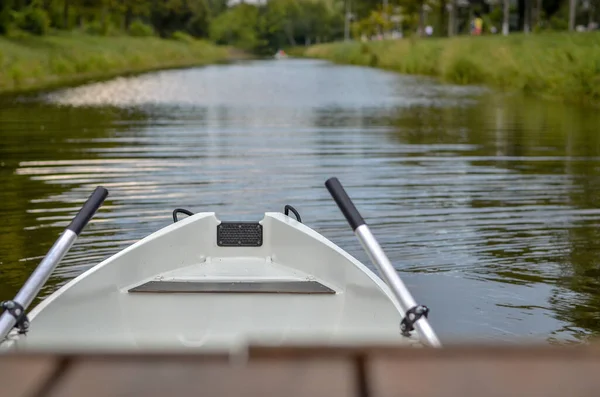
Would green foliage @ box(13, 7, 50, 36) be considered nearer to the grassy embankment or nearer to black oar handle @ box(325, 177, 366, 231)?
the grassy embankment

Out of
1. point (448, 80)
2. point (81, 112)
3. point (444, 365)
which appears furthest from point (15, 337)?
point (448, 80)

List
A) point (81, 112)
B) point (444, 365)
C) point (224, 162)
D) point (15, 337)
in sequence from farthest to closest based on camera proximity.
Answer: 1. point (81, 112)
2. point (224, 162)
3. point (15, 337)
4. point (444, 365)

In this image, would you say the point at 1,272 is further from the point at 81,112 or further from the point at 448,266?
the point at 81,112

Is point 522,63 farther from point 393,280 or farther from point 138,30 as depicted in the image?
point 138,30

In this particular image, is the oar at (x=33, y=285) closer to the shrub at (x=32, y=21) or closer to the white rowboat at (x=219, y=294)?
the white rowboat at (x=219, y=294)

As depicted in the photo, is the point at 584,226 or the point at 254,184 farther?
the point at 254,184

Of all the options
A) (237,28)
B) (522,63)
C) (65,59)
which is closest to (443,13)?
(65,59)

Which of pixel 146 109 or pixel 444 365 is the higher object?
pixel 444 365

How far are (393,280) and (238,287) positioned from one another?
1189 millimetres

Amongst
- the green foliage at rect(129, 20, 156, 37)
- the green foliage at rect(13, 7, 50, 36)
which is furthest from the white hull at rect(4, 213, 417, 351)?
the green foliage at rect(129, 20, 156, 37)

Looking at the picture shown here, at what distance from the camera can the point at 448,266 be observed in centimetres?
754

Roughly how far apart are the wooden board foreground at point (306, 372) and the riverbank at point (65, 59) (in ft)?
95.0

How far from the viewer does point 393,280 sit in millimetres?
3945

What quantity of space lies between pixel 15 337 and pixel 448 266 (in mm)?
4444
